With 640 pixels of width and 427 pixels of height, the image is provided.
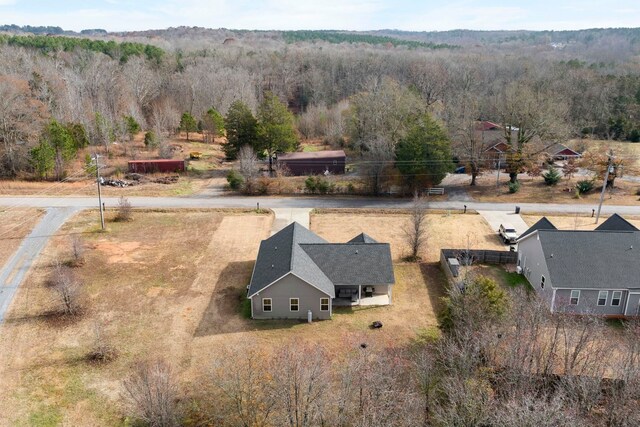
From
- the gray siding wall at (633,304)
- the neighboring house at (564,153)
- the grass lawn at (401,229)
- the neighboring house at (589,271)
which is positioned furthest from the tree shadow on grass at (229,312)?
the neighboring house at (564,153)

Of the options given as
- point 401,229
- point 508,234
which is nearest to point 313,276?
point 401,229

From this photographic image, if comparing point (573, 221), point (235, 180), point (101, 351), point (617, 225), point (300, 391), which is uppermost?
point (235, 180)

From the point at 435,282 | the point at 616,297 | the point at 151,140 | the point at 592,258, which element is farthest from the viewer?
the point at 151,140

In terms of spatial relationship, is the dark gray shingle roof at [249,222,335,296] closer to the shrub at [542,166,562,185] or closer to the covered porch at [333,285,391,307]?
the covered porch at [333,285,391,307]

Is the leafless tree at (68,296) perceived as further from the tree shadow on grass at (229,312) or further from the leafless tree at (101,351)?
the tree shadow on grass at (229,312)

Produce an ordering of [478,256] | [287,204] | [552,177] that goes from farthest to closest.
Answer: [552,177] → [287,204] → [478,256]

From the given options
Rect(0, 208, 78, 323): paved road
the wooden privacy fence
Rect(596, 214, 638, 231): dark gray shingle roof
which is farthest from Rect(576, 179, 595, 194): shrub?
Rect(0, 208, 78, 323): paved road

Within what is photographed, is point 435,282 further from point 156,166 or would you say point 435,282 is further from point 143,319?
point 156,166
